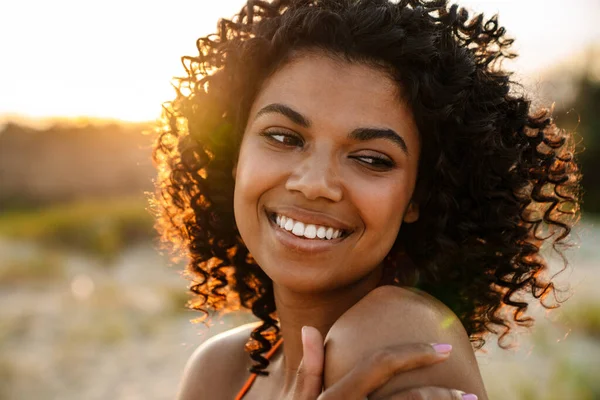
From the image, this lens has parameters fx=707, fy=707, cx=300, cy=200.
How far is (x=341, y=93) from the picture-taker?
6.84 ft

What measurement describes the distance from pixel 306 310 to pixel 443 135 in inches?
28.9

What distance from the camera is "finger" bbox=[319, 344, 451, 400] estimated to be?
1.61m

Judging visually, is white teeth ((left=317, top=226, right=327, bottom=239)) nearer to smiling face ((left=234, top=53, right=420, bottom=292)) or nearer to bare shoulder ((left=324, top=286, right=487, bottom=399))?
smiling face ((left=234, top=53, right=420, bottom=292))

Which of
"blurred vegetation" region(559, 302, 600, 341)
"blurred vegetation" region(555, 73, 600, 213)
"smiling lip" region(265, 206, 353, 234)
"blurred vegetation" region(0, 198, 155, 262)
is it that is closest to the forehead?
"smiling lip" region(265, 206, 353, 234)

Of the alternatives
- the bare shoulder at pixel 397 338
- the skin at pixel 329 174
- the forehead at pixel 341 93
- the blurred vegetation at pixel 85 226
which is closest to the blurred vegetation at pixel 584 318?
the skin at pixel 329 174

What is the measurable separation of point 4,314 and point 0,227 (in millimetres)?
3810

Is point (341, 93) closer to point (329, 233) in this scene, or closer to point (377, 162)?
point (377, 162)

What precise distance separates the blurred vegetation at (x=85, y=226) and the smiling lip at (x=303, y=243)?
865 cm

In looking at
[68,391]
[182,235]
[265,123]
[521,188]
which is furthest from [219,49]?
[68,391]

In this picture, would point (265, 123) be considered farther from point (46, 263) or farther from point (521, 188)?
point (46, 263)

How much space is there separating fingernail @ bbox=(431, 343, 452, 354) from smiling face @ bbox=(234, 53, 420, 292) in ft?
1.57

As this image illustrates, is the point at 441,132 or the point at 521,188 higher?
the point at 441,132

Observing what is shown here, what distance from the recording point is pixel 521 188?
2.48 meters

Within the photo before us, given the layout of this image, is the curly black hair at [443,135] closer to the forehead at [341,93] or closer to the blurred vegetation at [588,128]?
the forehead at [341,93]
